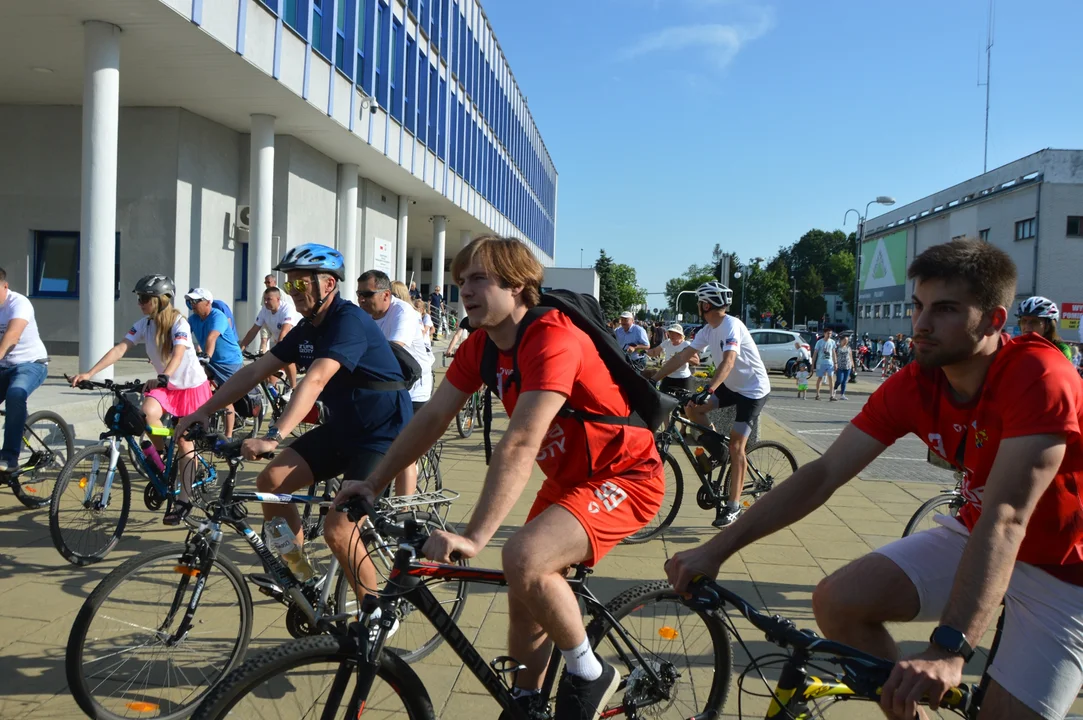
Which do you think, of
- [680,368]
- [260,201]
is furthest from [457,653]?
[260,201]

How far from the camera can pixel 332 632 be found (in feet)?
8.04

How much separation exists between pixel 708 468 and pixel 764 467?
83 centimetres

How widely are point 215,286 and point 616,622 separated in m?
17.2

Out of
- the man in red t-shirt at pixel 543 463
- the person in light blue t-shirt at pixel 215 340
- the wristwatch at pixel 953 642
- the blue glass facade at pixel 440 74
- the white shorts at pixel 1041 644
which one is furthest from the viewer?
the blue glass facade at pixel 440 74

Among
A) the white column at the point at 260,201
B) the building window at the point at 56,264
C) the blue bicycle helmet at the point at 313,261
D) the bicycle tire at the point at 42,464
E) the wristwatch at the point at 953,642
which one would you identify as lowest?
the bicycle tire at the point at 42,464

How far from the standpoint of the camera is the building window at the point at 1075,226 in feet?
133

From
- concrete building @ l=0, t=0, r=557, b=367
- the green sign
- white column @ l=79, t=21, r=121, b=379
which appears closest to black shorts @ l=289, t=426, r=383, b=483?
white column @ l=79, t=21, r=121, b=379

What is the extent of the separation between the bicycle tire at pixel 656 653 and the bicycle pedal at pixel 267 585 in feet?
4.34

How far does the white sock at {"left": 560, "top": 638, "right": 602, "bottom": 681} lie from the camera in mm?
2637

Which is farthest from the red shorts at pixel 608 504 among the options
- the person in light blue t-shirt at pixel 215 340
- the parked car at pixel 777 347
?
the parked car at pixel 777 347

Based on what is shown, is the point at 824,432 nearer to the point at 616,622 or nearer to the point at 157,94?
the point at 616,622

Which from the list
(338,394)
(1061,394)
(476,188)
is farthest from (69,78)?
(476,188)

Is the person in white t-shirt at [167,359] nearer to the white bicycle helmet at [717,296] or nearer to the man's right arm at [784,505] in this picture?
the white bicycle helmet at [717,296]

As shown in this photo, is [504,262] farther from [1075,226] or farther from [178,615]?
[1075,226]
